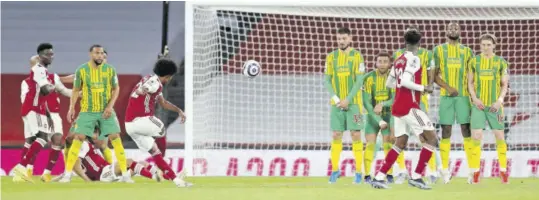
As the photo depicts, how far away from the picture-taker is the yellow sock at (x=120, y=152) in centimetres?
1127

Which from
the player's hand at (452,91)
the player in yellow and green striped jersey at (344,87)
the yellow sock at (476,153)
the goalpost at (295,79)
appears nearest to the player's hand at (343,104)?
the player in yellow and green striped jersey at (344,87)

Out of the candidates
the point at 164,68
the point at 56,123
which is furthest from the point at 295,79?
the point at 164,68

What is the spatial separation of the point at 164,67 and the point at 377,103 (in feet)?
6.68

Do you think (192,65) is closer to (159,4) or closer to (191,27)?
(191,27)

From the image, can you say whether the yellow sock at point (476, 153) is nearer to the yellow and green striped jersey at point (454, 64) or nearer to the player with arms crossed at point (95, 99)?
the yellow and green striped jersey at point (454, 64)

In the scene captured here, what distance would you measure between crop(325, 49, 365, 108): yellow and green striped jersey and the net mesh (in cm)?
333

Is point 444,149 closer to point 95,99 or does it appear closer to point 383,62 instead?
point 383,62

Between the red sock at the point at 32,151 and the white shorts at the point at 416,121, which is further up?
the white shorts at the point at 416,121

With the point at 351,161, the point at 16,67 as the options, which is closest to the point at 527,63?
the point at 351,161

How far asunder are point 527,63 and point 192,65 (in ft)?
15.0

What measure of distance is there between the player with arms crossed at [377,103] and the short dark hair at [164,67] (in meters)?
1.78

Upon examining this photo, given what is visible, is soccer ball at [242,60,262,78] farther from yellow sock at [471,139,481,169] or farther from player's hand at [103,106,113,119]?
yellow sock at [471,139,481,169]

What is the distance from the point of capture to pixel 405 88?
31.6 ft

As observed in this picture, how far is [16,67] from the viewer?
1731 cm
